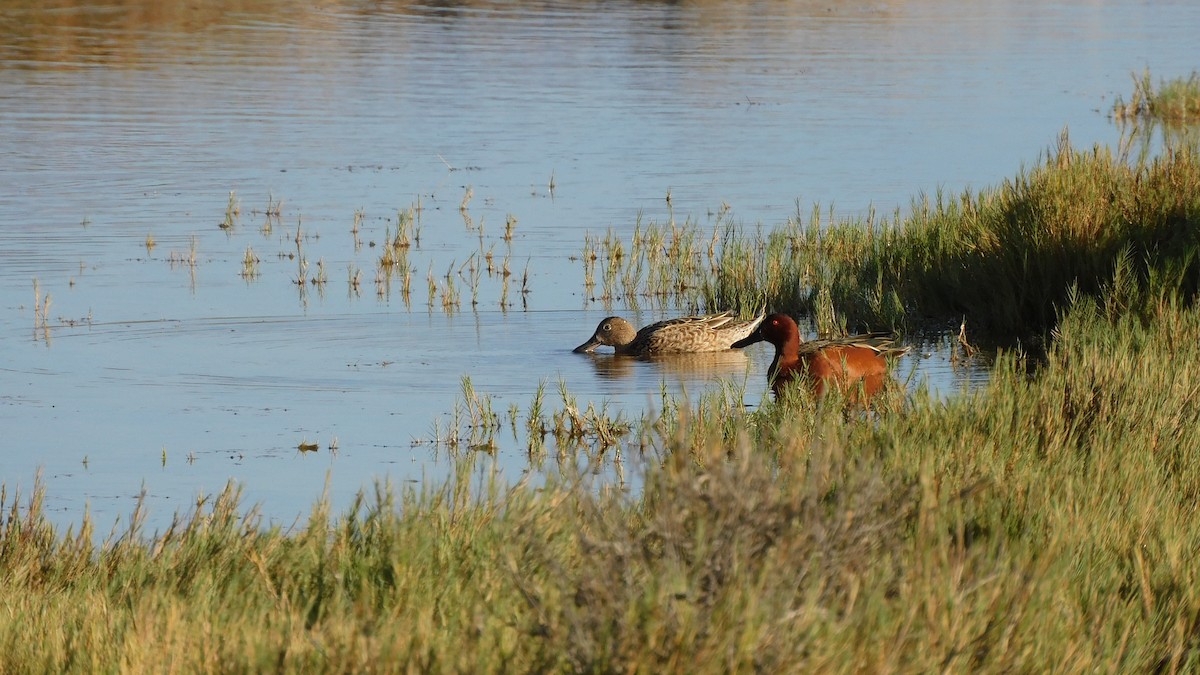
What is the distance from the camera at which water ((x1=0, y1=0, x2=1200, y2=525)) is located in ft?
35.1

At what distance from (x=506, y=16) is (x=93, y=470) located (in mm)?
43518

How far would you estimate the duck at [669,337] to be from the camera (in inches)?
518

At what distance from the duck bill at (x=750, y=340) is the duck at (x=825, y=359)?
0.9 inches

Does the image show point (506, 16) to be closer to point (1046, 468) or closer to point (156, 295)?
point (156, 295)

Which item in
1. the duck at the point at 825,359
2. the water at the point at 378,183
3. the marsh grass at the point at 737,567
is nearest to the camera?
the marsh grass at the point at 737,567

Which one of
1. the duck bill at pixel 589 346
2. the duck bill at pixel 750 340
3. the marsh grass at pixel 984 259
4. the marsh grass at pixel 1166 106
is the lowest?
the duck bill at pixel 589 346

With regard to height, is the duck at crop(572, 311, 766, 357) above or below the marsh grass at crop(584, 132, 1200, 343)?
below

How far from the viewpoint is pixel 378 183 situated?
70.7ft

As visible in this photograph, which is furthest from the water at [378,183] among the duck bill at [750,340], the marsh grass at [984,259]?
the marsh grass at [984,259]

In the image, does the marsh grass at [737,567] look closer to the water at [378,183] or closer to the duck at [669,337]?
the water at [378,183]

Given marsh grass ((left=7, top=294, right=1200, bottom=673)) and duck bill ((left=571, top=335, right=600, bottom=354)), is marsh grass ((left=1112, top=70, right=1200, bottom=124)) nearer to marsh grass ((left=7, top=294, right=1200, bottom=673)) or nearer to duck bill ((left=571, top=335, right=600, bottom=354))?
duck bill ((left=571, top=335, right=600, bottom=354))

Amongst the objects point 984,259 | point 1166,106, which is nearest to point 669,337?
point 984,259

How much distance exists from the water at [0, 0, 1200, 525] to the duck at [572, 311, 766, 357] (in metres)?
0.24

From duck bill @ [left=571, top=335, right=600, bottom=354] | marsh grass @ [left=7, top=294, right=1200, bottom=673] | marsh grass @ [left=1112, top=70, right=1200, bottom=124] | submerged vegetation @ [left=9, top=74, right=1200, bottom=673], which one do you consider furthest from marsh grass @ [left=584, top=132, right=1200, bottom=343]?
marsh grass @ [left=1112, top=70, right=1200, bottom=124]
